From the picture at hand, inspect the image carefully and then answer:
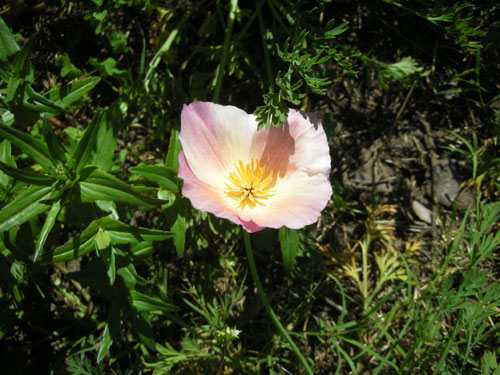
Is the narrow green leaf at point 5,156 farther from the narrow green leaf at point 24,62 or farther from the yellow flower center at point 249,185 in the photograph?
the yellow flower center at point 249,185

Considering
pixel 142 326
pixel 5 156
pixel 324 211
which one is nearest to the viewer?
pixel 5 156

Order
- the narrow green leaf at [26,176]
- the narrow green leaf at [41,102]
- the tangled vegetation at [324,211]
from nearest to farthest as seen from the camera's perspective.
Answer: the narrow green leaf at [26,176] → the narrow green leaf at [41,102] → the tangled vegetation at [324,211]

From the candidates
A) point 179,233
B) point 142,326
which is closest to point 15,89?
point 179,233

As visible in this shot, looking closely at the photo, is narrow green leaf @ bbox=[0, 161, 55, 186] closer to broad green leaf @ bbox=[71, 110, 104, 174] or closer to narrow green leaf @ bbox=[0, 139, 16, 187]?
broad green leaf @ bbox=[71, 110, 104, 174]

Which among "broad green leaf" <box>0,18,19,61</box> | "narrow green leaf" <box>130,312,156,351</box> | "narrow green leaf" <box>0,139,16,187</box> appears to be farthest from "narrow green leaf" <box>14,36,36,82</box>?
"narrow green leaf" <box>130,312,156,351</box>

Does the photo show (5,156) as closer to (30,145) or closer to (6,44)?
(30,145)

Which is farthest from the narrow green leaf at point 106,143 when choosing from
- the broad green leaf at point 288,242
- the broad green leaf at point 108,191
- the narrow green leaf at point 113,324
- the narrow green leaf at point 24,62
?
the broad green leaf at point 288,242
